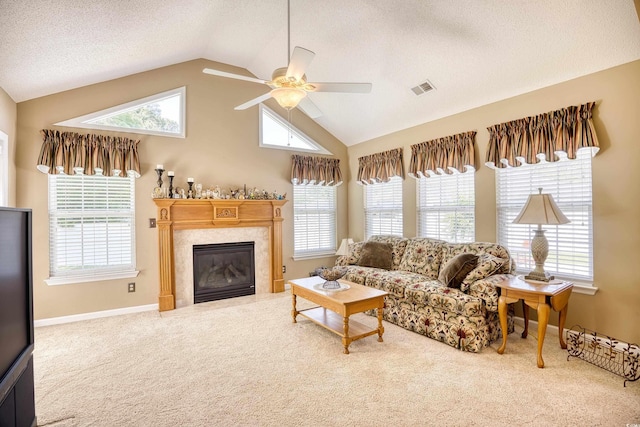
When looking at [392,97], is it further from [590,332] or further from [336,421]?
[336,421]

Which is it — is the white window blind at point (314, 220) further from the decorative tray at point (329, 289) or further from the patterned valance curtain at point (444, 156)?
the decorative tray at point (329, 289)

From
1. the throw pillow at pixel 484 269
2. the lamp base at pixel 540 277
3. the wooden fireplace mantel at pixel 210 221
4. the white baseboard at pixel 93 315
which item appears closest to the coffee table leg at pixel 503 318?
the throw pillow at pixel 484 269

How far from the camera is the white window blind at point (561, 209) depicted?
3.31 m

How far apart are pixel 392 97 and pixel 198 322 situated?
4.08 metres

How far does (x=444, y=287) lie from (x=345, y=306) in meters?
1.20

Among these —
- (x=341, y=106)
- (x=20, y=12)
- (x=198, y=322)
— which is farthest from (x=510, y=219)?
(x=20, y=12)

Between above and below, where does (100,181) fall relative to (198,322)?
above

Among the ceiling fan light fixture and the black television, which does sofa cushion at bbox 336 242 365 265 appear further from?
the black television

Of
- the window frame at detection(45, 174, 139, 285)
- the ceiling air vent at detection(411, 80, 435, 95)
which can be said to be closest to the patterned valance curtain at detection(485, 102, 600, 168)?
the ceiling air vent at detection(411, 80, 435, 95)

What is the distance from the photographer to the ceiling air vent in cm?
417

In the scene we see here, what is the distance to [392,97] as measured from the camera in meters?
4.66

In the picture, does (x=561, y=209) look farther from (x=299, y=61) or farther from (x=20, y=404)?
(x=20, y=404)

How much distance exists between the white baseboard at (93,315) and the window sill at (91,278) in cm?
43

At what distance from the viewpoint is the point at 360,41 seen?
12.7 ft
